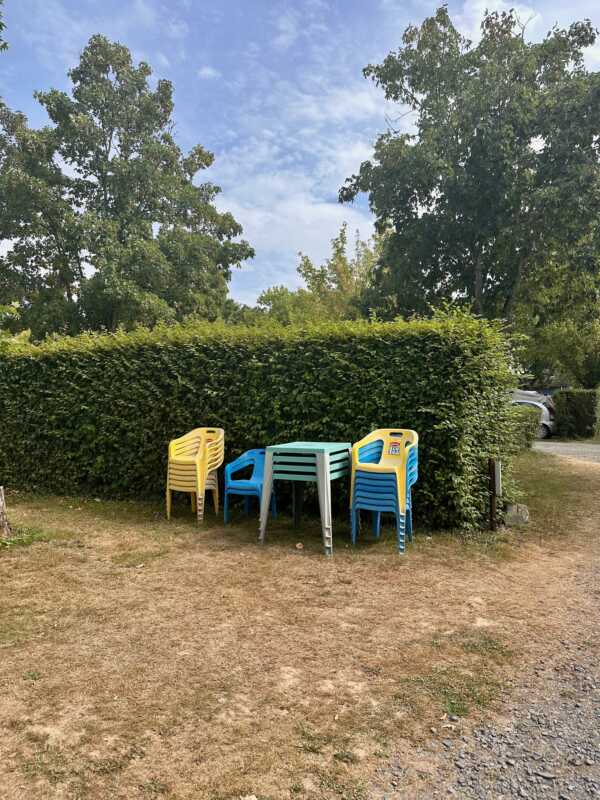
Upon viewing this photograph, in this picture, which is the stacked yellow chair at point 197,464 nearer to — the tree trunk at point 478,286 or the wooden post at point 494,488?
the wooden post at point 494,488

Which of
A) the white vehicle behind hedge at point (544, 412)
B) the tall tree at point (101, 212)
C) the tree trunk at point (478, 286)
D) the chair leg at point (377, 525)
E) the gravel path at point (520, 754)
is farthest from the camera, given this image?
the tall tree at point (101, 212)

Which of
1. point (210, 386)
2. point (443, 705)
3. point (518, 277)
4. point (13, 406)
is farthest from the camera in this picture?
point (518, 277)

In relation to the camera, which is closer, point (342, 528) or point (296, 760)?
point (296, 760)

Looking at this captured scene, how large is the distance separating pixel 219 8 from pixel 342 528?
7.56m

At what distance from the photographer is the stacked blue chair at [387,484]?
4438 mm

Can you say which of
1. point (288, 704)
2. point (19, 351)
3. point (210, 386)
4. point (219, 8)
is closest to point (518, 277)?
point (219, 8)

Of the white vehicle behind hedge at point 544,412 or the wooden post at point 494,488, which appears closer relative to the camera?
the wooden post at point 494,488

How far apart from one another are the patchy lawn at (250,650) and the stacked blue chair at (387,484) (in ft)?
0.85

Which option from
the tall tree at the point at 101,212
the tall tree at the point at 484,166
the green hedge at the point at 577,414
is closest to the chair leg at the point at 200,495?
the tall tree at the point at 484,166

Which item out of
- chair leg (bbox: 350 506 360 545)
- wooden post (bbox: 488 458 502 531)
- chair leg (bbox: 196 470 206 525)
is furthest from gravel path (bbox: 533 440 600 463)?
chair leg (bbox: 196 470 206 525)

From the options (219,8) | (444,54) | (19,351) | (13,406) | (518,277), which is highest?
(444,54)

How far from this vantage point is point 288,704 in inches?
91.4

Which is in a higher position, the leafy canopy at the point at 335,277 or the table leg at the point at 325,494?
the leafy canopy at the point at 335,277

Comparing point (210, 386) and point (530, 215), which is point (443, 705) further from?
point (530, 215)
